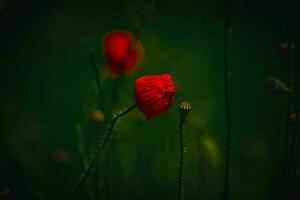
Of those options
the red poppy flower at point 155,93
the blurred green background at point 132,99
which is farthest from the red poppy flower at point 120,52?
the red poppy flower at point 155,93

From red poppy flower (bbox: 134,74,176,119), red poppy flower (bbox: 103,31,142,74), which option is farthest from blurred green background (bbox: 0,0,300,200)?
red poppy flower (bbox: 134,74,176,119)

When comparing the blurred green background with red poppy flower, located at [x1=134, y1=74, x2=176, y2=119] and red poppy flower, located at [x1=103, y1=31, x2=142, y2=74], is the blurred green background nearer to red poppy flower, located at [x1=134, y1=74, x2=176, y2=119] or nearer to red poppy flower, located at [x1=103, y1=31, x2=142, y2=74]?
red poppy flower, located at [x1=103, y1=31, x2=142, y2=74]

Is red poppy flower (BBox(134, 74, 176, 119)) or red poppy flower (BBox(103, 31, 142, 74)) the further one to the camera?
red poppy flower (BBox(103, 31, 142, 74))

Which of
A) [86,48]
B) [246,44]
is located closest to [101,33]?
[86,48]

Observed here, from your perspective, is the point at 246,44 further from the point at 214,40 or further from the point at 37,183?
the point at 37,183

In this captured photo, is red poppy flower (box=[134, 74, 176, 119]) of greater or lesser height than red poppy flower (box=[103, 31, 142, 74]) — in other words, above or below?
below

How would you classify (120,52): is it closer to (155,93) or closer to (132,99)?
(155,93)

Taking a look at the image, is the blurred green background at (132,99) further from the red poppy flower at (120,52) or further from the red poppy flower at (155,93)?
the red poppy flower at (155,93)
